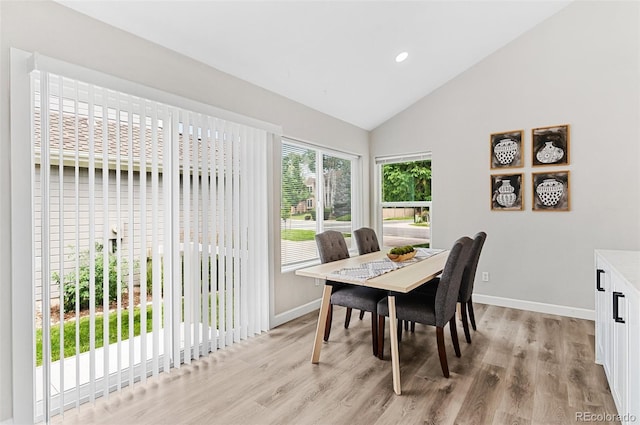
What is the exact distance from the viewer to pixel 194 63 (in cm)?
259

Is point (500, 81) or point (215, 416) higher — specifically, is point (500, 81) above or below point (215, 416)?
above

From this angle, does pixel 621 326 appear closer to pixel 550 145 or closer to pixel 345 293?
pixel 345 293

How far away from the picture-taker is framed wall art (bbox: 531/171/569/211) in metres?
3.53

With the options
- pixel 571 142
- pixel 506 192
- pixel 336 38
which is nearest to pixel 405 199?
pixel 506 192

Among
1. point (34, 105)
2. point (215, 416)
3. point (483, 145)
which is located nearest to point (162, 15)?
point (34, 105)

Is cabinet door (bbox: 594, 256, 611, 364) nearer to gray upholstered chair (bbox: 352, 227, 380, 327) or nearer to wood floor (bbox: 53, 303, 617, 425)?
wood floor (bbox: 53, 303, 617, 425)

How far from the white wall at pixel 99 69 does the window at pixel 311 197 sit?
29 centimetres

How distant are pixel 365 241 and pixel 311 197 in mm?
963

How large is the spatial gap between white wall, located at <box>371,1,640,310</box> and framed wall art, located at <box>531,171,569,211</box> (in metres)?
0.07

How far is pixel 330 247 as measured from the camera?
3.09 meters

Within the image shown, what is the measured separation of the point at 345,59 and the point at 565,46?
8.05 ft

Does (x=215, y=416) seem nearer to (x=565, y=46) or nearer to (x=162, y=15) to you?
(x=162, y=15)

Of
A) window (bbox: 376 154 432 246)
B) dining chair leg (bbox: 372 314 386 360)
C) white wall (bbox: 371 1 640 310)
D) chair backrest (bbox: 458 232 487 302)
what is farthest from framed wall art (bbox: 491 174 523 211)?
dining chair leg (bbox: 372 314 386 360)

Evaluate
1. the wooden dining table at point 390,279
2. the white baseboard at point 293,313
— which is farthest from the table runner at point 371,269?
the white baseboard at point 293,313
